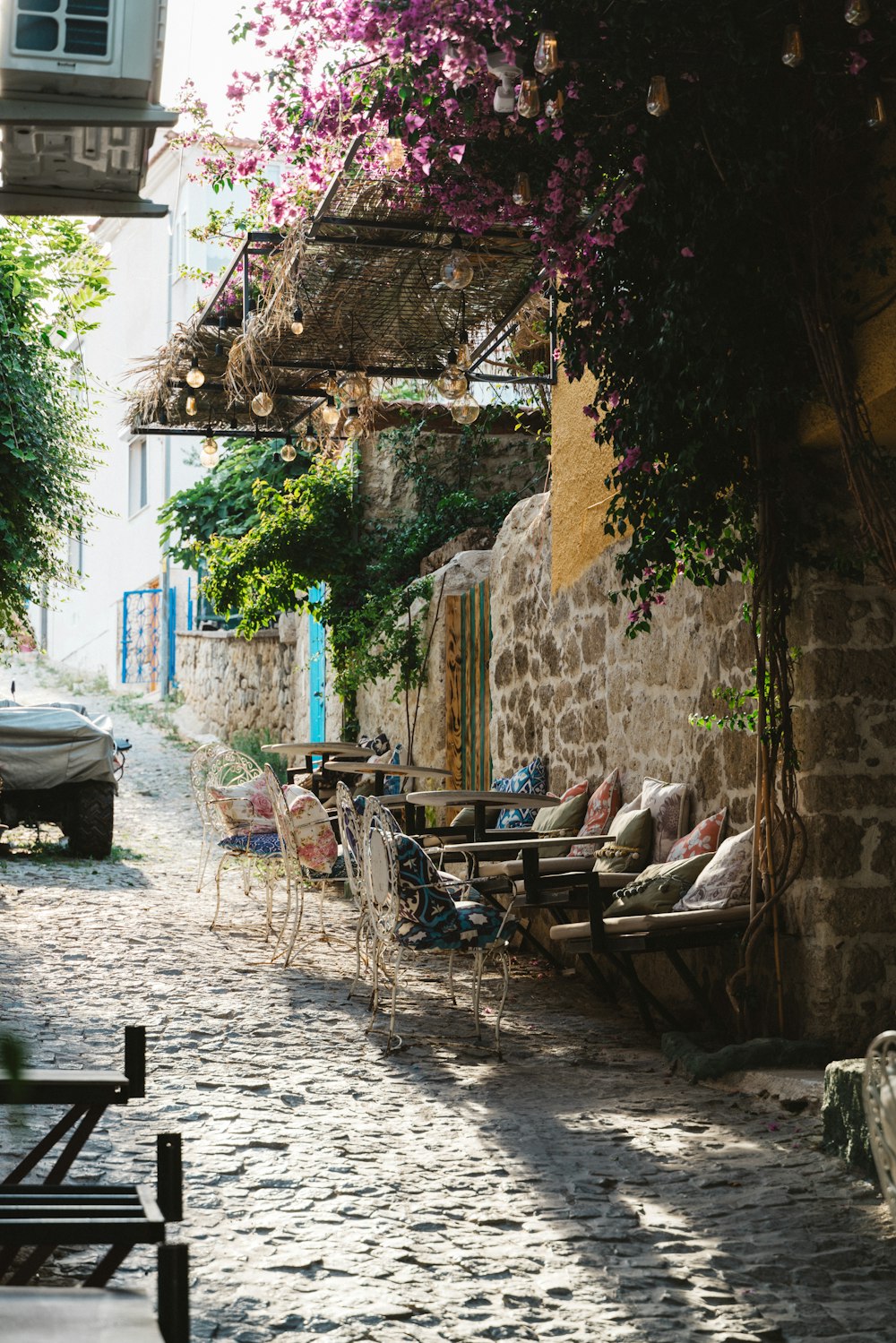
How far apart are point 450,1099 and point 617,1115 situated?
22.6 inches

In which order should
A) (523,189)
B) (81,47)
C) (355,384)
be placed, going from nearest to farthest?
(81,47)
(523,189)
(355,384)

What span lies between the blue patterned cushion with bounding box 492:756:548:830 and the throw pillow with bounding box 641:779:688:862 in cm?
169

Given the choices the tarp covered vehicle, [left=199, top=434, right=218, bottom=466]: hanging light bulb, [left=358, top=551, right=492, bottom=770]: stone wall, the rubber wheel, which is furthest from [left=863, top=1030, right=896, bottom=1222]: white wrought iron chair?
the rubber wheel

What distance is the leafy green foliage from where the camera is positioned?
378 inches

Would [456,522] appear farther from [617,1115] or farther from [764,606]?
[617,1115]

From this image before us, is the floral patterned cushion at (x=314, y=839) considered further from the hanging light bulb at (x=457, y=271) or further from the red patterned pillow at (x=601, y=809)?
the hanging light bulb at (x=457, y=271)

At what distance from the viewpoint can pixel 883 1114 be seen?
2.26 m

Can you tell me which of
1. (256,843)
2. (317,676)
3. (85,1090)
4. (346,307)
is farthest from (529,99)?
(317,676)

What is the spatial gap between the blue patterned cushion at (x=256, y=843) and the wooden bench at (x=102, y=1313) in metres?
6.12

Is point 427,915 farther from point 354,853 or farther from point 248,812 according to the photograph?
point 248,812

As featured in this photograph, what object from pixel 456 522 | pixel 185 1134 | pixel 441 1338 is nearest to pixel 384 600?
pixel 456 522

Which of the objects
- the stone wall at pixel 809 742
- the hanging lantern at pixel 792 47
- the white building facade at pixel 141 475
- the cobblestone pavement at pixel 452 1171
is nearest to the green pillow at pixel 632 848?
the stone wall at pixel 809 742

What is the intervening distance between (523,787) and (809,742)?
3313mm

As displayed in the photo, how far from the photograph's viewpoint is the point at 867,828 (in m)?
5.30
